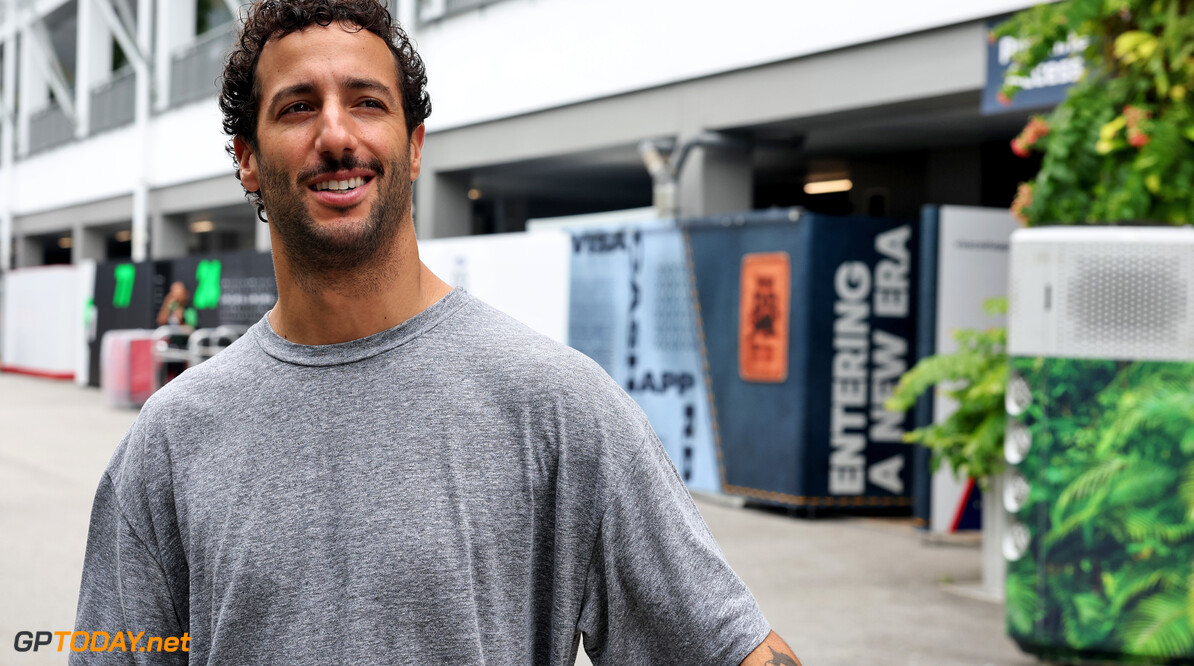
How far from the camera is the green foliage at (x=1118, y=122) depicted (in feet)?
19.0

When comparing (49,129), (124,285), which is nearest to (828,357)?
(124,285)

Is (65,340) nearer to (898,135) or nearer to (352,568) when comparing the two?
(898,135)

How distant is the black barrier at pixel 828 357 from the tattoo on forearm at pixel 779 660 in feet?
28.4

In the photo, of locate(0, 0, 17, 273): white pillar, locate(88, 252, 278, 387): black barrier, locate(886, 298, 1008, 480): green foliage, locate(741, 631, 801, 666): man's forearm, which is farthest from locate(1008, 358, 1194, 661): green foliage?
locate(0, 0, 17, 273): white pillar

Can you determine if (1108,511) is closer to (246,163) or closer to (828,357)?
(246,163)

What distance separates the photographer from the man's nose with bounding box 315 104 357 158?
5.38 feet

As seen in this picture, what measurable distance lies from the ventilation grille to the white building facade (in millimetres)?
4377

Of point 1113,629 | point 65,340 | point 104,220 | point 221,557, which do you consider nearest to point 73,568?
point 1113,629

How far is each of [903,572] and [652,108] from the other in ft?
21.8

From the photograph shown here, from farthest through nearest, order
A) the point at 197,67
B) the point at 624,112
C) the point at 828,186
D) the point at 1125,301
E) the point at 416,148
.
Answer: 1. the point at 197,67
2. the point at 828,186
3. the point at 624,112
4. the point at 1125,301
5. the point at 416,148

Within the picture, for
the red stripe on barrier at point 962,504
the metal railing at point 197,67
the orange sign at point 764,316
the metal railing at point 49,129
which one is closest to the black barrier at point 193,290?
the metal railing at point 197,67

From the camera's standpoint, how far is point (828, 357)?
10.2 m

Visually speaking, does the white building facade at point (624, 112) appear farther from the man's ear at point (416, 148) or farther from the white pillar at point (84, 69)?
the man's ear at point (416, 148)

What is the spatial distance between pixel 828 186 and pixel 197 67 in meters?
11.9
